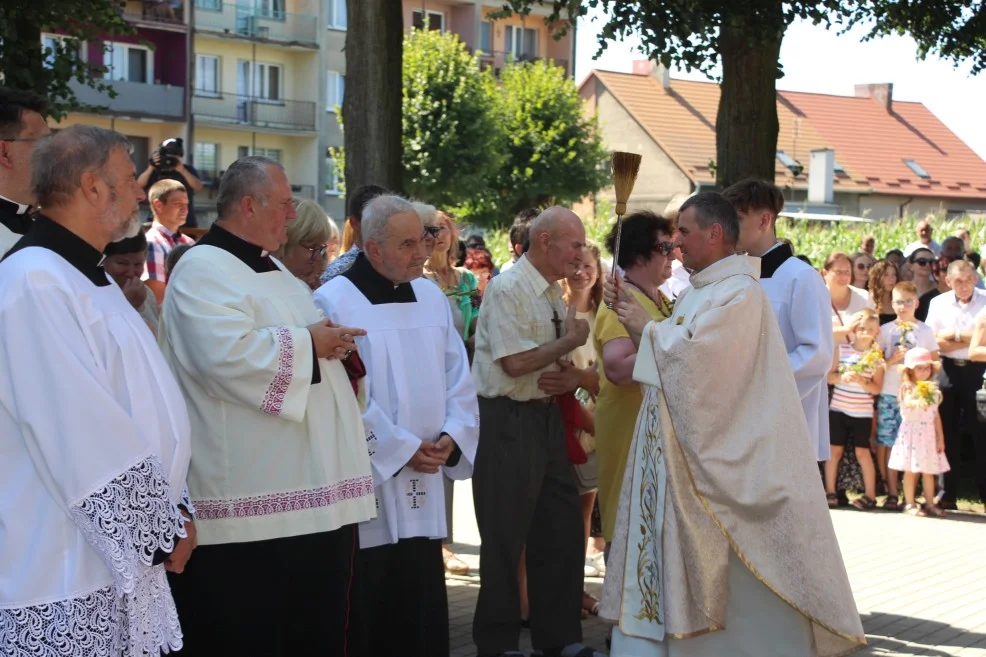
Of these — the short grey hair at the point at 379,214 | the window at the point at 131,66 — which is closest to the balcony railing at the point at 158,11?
the window at the point at 131,66

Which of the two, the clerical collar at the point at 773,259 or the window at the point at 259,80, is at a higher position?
the window at the point at 259,80

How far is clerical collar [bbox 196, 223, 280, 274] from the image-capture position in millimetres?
4598

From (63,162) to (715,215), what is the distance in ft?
9.27

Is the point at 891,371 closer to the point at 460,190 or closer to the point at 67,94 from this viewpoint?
the point at 67,94

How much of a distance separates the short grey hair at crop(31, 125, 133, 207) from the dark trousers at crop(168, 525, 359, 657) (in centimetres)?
144

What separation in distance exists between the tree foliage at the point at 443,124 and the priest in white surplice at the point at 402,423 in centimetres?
3221

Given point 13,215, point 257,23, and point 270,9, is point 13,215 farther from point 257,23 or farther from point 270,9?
point 270,9

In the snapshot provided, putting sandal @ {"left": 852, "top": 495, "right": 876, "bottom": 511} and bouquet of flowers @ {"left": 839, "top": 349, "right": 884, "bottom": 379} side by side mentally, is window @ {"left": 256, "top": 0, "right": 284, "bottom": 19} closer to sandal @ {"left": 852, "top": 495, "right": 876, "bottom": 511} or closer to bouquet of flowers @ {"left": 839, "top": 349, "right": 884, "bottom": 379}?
bouquet of flowers @ {"left": 839, "top": 349, "right": 884, "bottom": 379}

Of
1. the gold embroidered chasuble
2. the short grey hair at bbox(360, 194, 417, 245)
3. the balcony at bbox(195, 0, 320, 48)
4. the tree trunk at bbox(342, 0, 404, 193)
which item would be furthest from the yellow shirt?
the balcony at bbox(195, 0, 320, 48)

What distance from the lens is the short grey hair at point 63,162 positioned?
3.61 meters

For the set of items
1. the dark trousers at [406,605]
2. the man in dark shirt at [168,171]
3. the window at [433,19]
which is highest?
the window at [433,19]

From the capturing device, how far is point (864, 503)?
1120cm

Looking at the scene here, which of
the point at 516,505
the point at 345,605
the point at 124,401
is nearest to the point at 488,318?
the point at 516,505

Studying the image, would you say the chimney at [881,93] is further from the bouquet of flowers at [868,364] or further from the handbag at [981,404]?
the handbag at [981,404]
